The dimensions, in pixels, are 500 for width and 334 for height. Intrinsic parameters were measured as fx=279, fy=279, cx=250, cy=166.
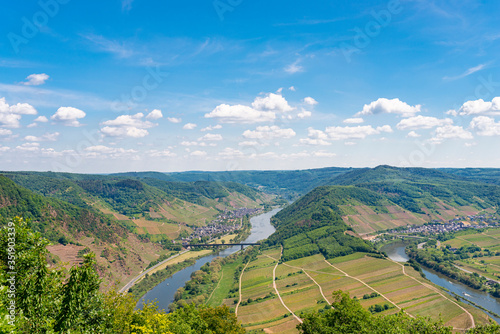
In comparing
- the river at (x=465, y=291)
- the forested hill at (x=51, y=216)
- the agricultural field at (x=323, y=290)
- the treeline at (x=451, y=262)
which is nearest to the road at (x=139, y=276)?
the forested hill at (x=51, y=216)

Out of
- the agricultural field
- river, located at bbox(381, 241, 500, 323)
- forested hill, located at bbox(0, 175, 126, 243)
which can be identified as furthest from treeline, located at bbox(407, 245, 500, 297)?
forested hill, located at bbox(0, 175, 126, 243)

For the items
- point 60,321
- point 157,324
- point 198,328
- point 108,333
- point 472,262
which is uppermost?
point 60,321

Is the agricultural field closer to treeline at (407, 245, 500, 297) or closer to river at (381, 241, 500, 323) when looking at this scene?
river at (381, 241, 500, 323)

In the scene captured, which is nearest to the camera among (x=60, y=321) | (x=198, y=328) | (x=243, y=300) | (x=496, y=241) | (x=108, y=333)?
(x=60, y=321)

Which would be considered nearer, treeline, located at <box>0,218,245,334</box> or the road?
treeline, located at <box>0,218,245,334</box>

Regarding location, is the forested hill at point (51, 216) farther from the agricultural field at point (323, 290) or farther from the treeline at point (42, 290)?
the treeline at point (42, 290)

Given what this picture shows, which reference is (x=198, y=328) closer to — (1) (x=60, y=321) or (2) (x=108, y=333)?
(2) (x=108, y=333)

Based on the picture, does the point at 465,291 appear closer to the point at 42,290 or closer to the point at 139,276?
the point at 139,276

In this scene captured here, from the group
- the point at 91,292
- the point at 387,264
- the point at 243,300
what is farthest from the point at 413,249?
the point at 91,292

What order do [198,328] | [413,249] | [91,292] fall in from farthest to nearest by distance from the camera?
[413,249] → [198,328] → [91,292]
